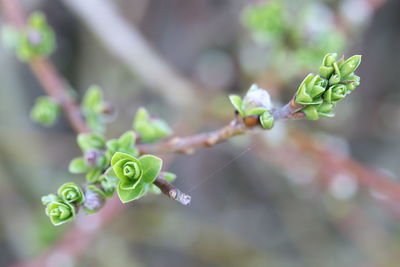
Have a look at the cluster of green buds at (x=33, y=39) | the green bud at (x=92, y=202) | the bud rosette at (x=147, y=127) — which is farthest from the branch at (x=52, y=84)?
the green bud at (x=92, y=202)

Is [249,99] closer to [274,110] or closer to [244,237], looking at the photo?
[274,110]

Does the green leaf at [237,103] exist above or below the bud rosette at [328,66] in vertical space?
below

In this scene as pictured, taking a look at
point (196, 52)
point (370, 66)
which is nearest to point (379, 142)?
point (370, 66)

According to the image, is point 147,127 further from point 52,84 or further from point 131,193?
point 52,84

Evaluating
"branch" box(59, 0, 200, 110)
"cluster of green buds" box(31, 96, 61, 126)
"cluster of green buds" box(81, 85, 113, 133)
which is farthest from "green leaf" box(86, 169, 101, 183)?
"branch" box(59, 0, 200, 110)

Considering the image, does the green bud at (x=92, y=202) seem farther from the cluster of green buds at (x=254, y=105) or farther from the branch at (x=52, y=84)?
the branch at (x=52, y=84)

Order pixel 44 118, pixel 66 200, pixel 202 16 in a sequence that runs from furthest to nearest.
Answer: pixel 202 16 → pixel 44 118 → pixel 66 200

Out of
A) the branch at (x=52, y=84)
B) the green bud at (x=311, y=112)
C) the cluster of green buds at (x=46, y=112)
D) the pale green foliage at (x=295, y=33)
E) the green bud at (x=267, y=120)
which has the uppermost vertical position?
the pale green foliage at (x=295, y=33)
